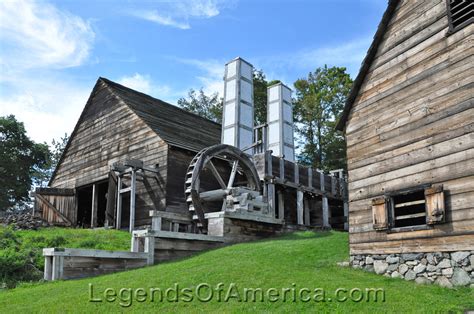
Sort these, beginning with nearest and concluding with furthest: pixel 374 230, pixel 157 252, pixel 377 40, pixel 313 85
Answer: pixel 374 230, pixel 377 40, pixel 157 252, pixel 313 85

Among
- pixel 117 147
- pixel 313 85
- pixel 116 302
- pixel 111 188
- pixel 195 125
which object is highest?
pixel 313 85

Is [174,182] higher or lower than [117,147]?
lower

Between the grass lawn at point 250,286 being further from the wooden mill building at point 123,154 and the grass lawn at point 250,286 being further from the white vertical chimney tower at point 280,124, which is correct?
the white vertical chimney tower at point 280,124

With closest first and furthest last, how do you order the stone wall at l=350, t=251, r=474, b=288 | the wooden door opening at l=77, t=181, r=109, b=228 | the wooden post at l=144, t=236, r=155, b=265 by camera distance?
1. the stone wall at l=350, t=251, r=474, b=288
2. the wooden post at l=144, t=236, r=155, b=265
3. the wooden door opening at l=77, t=181, r=109, b=228

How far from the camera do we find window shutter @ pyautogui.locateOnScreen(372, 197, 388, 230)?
33.9ft

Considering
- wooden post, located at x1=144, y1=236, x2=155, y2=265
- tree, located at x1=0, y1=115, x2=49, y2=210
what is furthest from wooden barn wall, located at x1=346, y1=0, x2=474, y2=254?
tree, located at x1=0, y1=115, x2=49, y2=210

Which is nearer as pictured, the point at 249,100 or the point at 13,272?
the point at 13,272

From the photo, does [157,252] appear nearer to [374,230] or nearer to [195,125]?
[374,230]

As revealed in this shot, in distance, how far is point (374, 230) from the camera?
420 inches

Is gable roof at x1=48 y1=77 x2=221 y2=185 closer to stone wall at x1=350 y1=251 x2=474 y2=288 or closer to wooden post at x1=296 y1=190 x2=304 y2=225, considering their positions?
wooden post at x1=296 y1=190 x2=304 y2=225

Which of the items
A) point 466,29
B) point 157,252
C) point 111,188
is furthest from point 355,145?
point 111,188

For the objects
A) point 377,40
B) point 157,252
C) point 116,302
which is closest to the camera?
point 116,302

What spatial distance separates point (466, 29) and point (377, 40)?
2399 mm

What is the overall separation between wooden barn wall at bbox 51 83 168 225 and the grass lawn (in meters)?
7.51
